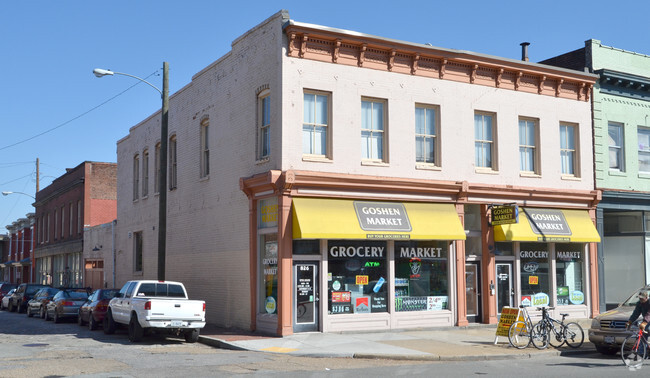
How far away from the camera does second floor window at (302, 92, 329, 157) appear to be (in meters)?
19.8

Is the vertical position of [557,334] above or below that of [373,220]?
below

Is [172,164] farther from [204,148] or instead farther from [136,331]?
[136,331]

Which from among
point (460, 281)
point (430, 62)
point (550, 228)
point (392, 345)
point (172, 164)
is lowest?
point (392, 345)

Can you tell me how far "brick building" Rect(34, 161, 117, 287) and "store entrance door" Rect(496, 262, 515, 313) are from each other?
2752 cm

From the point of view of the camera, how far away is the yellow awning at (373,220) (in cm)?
1869

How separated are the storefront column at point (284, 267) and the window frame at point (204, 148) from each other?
636cm

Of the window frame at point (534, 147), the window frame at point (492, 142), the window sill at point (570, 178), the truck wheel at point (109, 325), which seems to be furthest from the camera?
Answer: the window sill at point (570, 178)

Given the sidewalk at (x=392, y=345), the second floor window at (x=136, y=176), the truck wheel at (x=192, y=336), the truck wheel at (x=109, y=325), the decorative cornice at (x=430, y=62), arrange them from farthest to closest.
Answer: the second floor window at (x=136, y=176) < the truck wheel at (x=109, y=325) < the decorative cornice at (x=430, y=62) < the truck wheel at (x=192, y=336) < the sidewalk at (x=392, y=345)

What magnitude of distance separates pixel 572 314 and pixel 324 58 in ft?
41.0

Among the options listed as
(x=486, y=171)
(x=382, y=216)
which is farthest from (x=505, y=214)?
(x=382, y=216)

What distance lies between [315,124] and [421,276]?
5761 millimetres

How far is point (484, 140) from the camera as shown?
74.9ft

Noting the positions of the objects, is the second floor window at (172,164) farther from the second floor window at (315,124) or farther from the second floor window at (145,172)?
the second floor window at (315,124)

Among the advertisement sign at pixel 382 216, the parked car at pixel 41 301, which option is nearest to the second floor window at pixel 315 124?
the advertisement sign at pixel 382 216
